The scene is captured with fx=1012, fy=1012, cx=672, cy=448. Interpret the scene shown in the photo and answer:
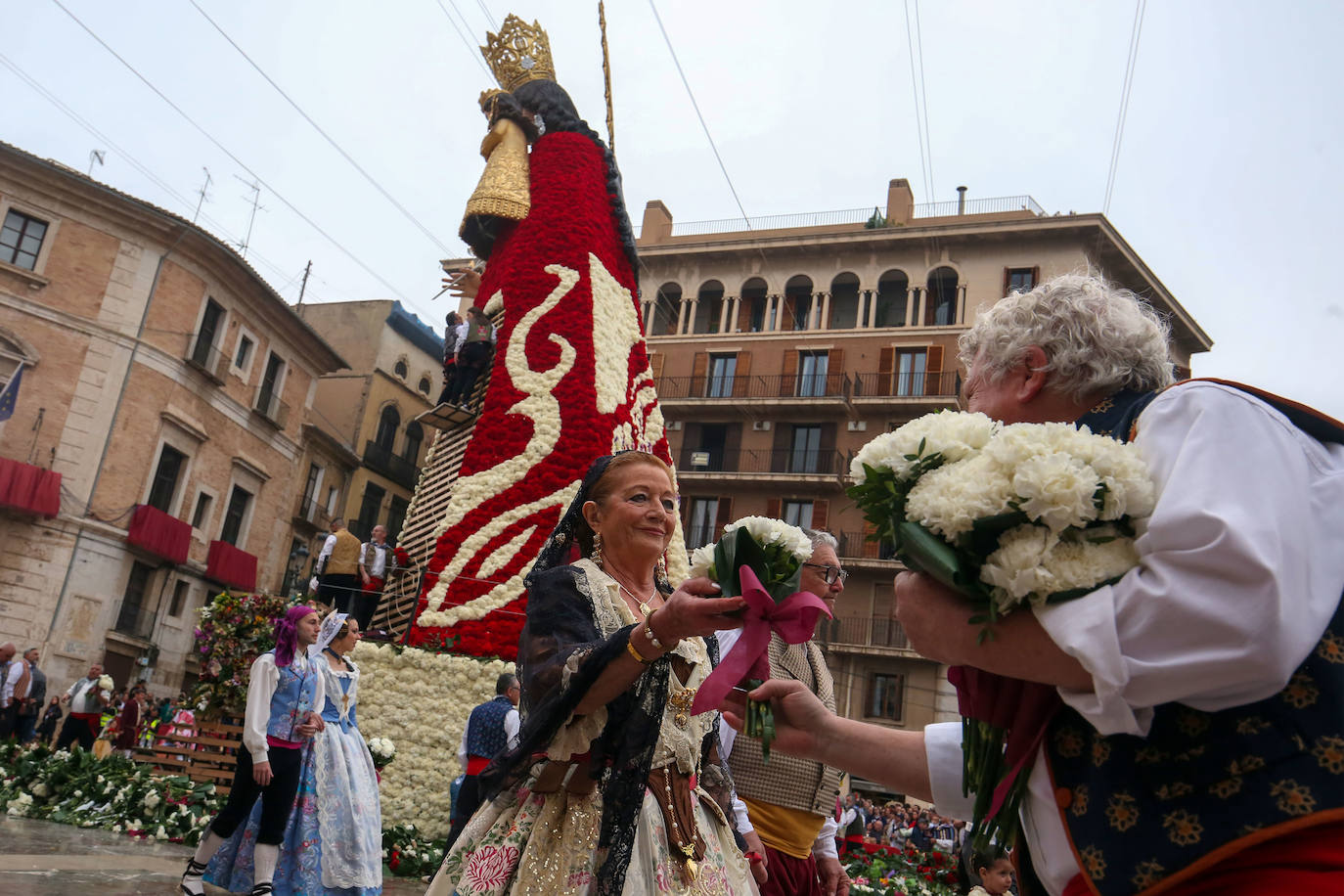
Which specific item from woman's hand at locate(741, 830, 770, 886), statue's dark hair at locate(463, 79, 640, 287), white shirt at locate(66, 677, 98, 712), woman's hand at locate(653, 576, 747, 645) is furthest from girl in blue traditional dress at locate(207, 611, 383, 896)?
white shirt at locate(66, 677, 98, 712)

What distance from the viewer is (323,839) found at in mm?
6391

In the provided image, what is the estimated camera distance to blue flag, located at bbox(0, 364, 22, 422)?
20562mm

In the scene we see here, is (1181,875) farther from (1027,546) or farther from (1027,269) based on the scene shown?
(1027,269)

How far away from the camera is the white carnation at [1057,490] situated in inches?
60.2

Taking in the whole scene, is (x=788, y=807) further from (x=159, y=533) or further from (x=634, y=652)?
(x=159, y=533)

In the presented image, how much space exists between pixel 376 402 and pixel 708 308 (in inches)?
503

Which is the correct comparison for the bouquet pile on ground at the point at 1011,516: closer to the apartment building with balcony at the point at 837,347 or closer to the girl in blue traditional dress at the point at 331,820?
the girl in blue traditional dress at the point at 331,820

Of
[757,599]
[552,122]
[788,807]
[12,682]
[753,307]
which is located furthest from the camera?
[753,307]

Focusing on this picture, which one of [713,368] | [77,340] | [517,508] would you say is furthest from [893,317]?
[517,508]

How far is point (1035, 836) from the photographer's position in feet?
5.78

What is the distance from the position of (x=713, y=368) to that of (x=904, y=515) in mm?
33543

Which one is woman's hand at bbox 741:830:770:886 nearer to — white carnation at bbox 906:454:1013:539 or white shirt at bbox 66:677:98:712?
white carnation at bbox 906:454:1013:539

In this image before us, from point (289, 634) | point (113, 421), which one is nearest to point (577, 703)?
point (289, 634)

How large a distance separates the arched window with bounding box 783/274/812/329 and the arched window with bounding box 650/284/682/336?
3.84m
